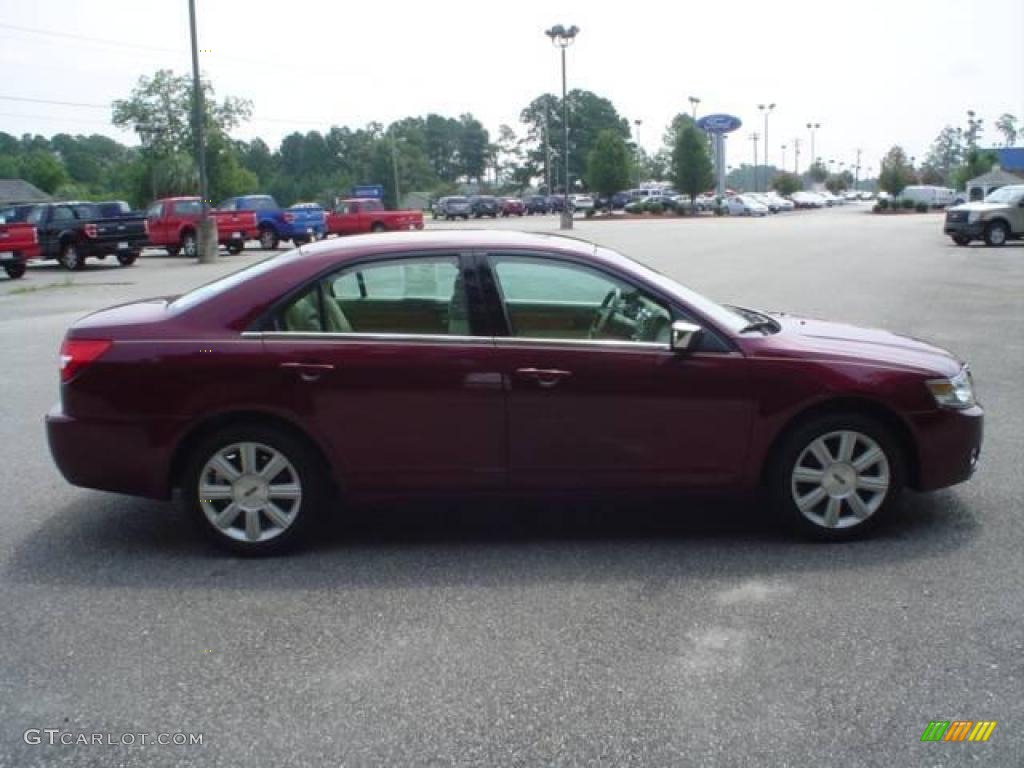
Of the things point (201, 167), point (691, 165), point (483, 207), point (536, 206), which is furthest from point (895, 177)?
point (201, 167)

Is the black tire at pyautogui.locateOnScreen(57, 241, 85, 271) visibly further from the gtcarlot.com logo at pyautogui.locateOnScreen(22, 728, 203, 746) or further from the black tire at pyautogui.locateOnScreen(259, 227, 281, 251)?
the gtcarlot.com logo at pyautogui.locateOnScreen(22, 728, 203, 746)

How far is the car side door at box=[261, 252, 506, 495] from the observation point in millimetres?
5195

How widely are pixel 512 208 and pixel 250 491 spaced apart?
76.2 metres

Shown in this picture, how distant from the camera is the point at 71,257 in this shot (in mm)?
29969

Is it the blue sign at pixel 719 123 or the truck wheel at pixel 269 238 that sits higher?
the blue sign at pixel 719 123

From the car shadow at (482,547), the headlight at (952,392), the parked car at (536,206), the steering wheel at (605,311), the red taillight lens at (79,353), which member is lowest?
the car shadow at (482,547)

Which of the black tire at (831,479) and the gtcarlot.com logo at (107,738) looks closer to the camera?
the gtcarlot.com logo at (107,738)

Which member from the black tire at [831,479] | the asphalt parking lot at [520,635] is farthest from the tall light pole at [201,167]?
the black tire at [831,479]

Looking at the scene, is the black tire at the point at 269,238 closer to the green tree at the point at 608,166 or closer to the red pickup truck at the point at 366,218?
the red pickup truck at the point at 366,218

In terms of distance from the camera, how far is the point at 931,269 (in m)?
23.2

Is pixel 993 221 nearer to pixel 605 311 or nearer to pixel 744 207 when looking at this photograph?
pixel 605 311

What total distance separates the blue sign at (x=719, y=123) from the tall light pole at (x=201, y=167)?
6841 cm

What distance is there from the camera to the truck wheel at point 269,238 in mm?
36688

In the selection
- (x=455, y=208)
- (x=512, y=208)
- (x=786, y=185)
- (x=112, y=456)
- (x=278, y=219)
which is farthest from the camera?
(x=786, y=185)
